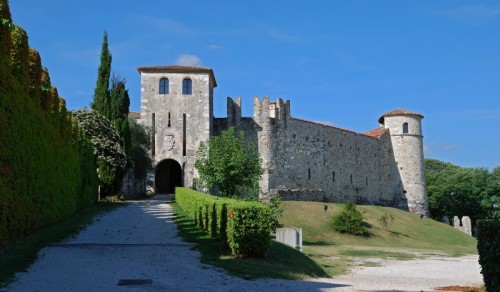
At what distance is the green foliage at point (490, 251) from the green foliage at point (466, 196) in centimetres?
5899

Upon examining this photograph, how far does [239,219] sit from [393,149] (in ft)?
160

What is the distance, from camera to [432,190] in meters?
68.8

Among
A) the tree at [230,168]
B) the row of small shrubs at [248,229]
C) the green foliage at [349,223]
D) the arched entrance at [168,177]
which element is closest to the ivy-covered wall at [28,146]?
the row of small shrubs at [248,229]

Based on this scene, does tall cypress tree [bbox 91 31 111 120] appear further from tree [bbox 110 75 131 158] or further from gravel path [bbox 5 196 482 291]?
gravel path [bbox 5 196 482 291]

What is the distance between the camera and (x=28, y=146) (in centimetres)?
1720

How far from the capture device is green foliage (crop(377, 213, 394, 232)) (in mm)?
42931

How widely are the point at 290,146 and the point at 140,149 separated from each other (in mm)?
13895

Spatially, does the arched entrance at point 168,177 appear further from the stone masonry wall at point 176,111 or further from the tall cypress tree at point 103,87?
the tall cypress tree at point 103,87

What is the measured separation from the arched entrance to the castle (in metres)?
0.09

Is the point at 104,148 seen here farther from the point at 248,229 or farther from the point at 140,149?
the point at 248,229

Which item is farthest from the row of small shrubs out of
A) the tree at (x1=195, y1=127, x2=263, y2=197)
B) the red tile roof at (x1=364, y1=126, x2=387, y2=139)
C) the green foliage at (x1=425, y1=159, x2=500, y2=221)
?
the green foliage at (x1=425, y1=159, x2=500, y2=221)

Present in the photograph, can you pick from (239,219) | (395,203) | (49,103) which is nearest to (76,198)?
(49,103)

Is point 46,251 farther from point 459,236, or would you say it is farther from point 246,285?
point 459,236

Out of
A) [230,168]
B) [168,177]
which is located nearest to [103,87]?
[168,177]
